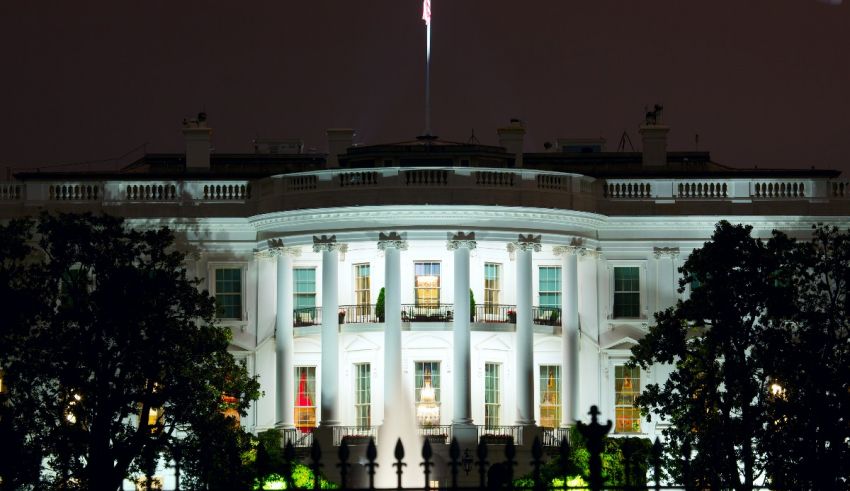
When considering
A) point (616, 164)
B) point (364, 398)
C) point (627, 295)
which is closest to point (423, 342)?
point (364, 398)

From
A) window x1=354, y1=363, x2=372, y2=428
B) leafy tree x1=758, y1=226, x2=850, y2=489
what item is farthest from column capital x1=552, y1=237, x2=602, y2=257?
leafy tree x1=758, y1=226, x2=850, y2=489

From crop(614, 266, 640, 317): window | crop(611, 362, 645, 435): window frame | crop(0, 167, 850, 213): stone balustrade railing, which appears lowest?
crop(611, 362, 645, 435): window frame

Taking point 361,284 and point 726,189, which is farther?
point 726,189

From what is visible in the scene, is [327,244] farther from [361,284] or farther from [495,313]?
[495,313]

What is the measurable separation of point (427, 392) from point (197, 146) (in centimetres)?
1402

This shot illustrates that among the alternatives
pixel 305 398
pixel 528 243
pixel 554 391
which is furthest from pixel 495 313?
pixel 305 398

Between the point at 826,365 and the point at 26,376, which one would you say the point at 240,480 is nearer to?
the point at 26,376

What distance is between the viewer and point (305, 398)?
236ft

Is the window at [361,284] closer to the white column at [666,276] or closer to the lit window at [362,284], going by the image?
the lit window at [362,284]

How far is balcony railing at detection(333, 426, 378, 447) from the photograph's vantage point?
6806 centimetres

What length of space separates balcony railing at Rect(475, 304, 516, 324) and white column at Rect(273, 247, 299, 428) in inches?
247

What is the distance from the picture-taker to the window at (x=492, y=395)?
233 ft

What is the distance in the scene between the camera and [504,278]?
72.4 meters

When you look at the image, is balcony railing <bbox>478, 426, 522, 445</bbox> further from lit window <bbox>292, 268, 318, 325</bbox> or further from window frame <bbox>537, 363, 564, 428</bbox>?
lit window <bbox>292, 268, 318, 325</bbox>
